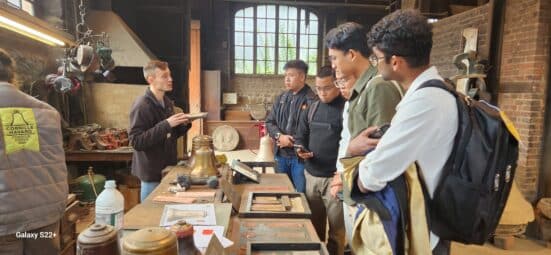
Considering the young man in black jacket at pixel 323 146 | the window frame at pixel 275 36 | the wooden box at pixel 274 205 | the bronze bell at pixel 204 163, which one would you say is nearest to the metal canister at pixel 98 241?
the wooden box at pixel 274 205

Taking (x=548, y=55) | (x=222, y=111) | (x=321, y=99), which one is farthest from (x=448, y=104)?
(x=222, y=111)

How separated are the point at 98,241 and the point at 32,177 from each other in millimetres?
1019

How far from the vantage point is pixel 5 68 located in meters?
1.55

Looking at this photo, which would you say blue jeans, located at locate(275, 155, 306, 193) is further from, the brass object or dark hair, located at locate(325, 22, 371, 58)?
dark hair, located at locate(325, 22, 371, 58)

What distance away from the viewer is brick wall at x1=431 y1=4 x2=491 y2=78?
13.1 ft

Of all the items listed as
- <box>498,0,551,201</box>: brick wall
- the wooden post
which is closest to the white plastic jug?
<box>498,0,551,201</box>: brick wall

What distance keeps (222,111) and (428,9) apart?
5304 mm

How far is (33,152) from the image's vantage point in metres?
1.61

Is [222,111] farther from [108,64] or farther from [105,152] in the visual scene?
[105,152]

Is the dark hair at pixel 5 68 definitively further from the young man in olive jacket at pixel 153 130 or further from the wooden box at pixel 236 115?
the wooden box at pixel 236 115

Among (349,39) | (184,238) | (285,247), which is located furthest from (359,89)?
(184,238)

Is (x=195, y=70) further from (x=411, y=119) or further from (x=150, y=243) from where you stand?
(x=150, y=243)

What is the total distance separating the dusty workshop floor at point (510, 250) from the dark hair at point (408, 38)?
2.55 metres

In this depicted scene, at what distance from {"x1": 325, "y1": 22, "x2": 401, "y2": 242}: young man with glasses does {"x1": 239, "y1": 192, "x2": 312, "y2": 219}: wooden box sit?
8.3 inches
